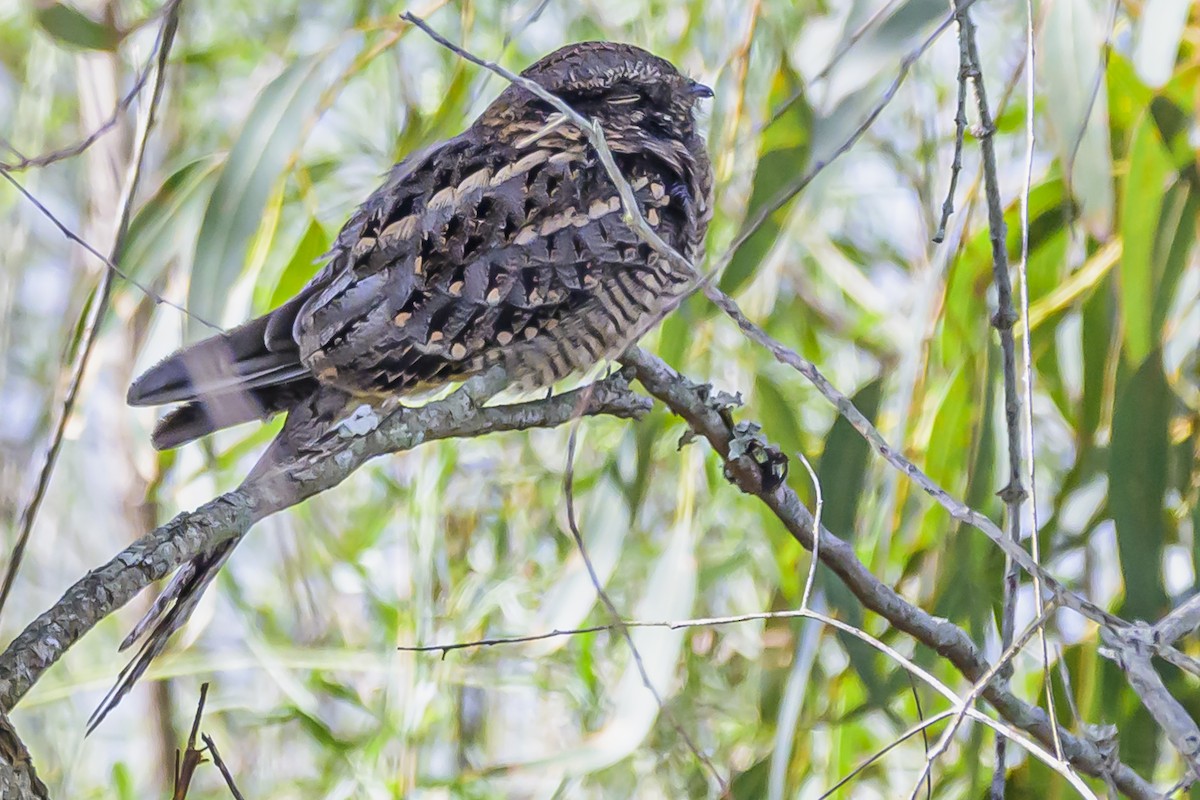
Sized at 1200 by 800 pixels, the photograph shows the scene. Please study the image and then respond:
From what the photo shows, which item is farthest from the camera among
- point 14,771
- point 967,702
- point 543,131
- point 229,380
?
point 229,380

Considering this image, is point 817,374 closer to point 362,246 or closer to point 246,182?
point 362,246

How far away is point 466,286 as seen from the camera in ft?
5.67

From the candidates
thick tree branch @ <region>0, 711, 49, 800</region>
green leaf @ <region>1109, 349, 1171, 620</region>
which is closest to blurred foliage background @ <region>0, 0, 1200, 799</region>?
green leaf @ <region>1109, 349, 1171, 620</region>

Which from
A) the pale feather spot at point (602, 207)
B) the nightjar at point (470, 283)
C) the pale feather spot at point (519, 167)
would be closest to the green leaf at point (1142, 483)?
the nightjar at point (470, 283)

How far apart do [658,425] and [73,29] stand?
102 cm

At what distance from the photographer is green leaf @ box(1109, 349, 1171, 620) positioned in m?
1.69

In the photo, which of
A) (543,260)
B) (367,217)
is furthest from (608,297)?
(367,217)

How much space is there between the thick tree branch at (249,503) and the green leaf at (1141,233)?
0.69m

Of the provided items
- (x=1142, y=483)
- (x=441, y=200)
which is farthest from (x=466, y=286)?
(x=1142, y=483)

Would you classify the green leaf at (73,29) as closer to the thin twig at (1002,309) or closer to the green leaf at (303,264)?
the green leaf at (303,264)

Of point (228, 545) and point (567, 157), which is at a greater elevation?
point (567, 157)

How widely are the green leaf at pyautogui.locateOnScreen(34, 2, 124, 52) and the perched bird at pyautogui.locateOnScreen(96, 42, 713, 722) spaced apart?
0.40 m

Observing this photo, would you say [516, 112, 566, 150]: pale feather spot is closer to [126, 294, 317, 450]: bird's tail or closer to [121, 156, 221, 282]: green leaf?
[126, 294, 317, 450]: bird's tail

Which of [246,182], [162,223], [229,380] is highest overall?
[162,223]
